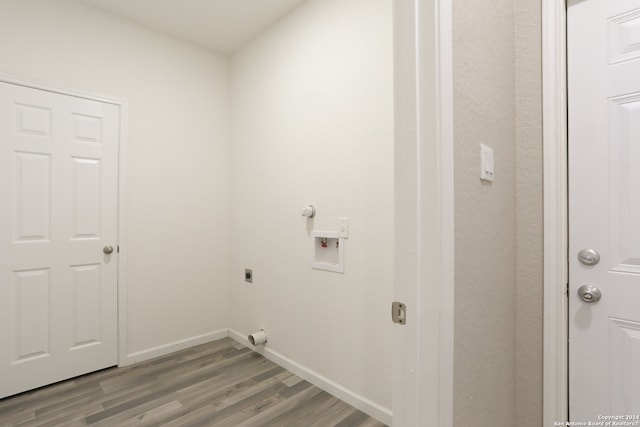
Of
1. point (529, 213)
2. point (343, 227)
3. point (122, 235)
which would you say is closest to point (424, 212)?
point (529, 213)

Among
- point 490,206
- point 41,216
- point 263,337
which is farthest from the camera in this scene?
point 263,337

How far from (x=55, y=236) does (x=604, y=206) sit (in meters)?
3.03

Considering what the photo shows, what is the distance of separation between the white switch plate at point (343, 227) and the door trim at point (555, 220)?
103 centimetres

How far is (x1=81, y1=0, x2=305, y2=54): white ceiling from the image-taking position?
7.52ft

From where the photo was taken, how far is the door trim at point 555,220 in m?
1.20

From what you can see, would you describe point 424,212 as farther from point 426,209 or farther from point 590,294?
point 590,294

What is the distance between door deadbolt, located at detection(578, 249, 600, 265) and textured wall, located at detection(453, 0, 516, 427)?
0.75 feet

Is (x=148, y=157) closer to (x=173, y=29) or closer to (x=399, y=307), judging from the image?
(x=173, y=29)

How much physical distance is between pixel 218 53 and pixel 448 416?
3.24m

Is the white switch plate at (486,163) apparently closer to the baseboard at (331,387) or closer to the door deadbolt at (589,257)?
the door deadbolt at (589,257)

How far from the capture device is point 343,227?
6.52 feet

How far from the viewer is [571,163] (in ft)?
4.01

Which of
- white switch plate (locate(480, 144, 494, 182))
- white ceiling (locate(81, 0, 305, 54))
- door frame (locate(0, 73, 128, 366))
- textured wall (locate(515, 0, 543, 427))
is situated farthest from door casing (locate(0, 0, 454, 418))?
door frame (locate(0, 73, 128, 366))

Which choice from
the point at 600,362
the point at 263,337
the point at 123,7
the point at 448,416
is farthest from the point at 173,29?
the point at 600,362
